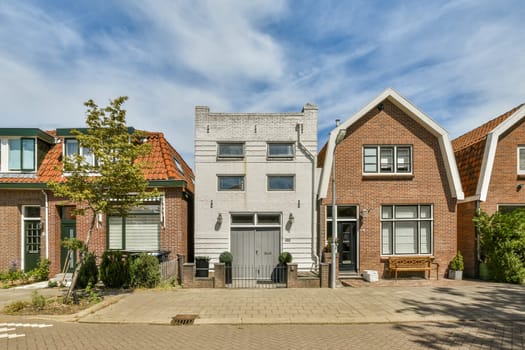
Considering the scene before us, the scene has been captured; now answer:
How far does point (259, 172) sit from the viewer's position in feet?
48.7

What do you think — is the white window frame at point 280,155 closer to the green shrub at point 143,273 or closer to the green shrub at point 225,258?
the green shrub at point 225,258

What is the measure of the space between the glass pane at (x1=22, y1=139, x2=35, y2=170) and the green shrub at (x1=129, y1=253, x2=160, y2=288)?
24.5ft

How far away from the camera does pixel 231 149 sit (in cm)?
1499

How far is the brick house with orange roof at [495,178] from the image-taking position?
14219 mm

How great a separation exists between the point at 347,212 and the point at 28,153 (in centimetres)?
1488

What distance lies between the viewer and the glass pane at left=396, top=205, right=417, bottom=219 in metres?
14.9

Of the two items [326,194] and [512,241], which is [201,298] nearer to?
[326,194]

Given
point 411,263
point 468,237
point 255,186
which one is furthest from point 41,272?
point 468,237

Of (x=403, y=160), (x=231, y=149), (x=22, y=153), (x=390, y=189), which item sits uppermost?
(x=231, y=149)

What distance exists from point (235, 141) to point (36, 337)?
986 cm

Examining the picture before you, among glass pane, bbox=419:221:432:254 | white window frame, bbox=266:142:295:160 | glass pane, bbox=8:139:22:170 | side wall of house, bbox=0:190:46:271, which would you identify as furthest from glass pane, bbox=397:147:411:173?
glass pane, bbox=8:139:22:170

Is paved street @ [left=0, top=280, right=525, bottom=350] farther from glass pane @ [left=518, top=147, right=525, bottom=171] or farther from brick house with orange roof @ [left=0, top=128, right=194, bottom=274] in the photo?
glass pane @ [left=518, top=147, right=525, bottom=171]

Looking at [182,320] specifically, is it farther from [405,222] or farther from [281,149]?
[405,222]

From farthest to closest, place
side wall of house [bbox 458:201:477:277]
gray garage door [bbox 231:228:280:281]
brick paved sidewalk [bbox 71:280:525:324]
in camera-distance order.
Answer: gray garage door [bbox 231:228:280:281], side wall of house [bbox 458:201:477:277], brick paved sidewalk [bbox 71:280:525:324]
